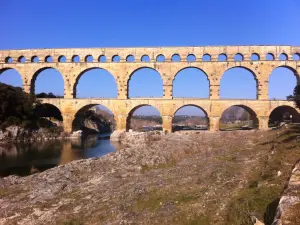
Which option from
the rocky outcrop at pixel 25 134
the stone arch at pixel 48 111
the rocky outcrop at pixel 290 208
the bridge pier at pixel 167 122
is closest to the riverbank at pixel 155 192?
the rocky outcrop at pixel 290 208

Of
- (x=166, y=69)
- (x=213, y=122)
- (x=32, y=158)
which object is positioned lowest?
(x=32, y=158)

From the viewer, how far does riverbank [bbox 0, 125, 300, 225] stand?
9.20m

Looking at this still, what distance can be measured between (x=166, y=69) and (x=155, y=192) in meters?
32.0

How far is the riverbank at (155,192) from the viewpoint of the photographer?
362 inches

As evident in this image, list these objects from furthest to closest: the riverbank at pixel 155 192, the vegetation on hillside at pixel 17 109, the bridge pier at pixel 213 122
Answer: the bridge pier at pixel 213 122 < the vegetation on hillside at pixel 17 109 < the riverbank at pixel 155 192

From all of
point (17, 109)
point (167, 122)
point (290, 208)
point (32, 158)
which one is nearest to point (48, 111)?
point (17, 109)

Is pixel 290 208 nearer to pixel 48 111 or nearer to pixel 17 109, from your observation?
pixel 17 109

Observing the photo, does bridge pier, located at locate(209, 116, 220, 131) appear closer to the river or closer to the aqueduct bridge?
the aqueduct bridge

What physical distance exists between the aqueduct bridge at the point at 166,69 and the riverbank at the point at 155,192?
23115 millimetres

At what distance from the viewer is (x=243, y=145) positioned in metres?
21.3

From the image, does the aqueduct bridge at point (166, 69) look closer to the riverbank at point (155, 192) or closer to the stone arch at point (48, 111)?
the stone arch at point (48, 111)

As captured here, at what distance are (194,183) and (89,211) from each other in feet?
14.2

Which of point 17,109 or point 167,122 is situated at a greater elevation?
point 17,109

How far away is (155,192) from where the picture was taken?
1177 centimetres
